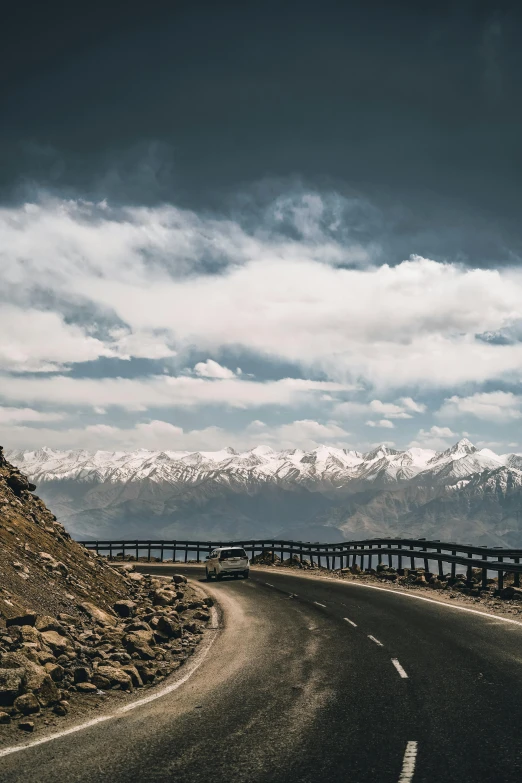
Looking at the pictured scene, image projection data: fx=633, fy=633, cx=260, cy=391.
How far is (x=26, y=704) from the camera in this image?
9609mm

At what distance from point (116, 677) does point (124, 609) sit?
816 cm

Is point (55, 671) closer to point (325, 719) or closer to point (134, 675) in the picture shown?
point (134, 675)

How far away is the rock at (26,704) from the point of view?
31.4 ft

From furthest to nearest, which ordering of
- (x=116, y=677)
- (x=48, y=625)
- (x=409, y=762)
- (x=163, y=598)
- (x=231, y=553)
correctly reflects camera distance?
(x=231, y=553) < (x=163, y=598) < (x=48, y=625) < (x=116, y=677) < (x=409, y=762)

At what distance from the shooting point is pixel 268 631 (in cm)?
1745

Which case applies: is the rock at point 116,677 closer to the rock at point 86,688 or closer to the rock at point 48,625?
the rock at point 86,688

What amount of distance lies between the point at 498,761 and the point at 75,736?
5408 mm

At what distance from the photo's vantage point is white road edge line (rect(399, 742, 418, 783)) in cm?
661

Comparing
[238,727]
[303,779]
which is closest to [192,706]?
[238,727]

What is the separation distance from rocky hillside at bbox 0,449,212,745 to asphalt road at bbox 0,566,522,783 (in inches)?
49.9

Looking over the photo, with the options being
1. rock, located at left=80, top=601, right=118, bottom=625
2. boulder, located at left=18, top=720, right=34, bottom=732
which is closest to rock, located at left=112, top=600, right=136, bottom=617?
rock, located at left=80, top=601, right=118, bottom=625

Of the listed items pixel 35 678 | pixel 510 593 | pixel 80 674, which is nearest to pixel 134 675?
pixel 80 674

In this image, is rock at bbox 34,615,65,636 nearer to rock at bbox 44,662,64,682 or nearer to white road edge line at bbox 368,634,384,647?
rock at bbox 44,662,64,682

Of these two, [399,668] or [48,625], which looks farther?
[48,625]
